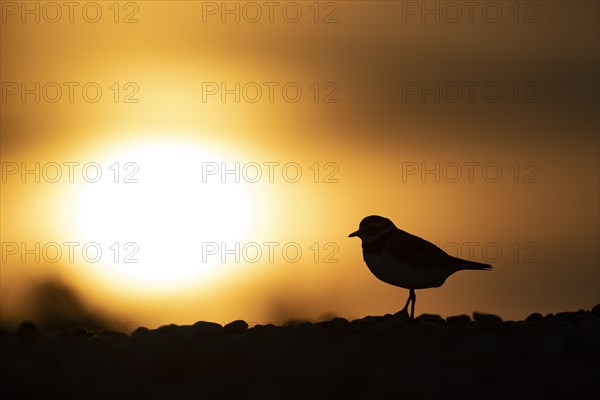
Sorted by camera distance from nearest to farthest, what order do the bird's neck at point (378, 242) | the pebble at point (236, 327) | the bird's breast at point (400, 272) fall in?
the pebble at point (236, 327) < the bird's breast at point (400, 272) < the bird's neck at point (378, 242)

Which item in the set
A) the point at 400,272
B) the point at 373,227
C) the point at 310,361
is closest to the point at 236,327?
the point at 310,361

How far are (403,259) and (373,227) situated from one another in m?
0.58

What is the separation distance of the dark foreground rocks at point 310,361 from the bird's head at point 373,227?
5.62 feet

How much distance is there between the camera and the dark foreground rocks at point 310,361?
6.81 meters

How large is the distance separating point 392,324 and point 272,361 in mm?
2034

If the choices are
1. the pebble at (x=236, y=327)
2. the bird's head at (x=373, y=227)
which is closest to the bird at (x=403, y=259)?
the bird's head at (x=373, y=227)

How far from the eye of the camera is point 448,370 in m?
7.33

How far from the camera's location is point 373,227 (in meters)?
10.9

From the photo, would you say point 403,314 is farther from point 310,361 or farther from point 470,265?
point 310,361

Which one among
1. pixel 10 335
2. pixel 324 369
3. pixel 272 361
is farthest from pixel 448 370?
pixel 10 335

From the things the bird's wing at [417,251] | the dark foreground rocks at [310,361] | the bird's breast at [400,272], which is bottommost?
the dark foreground rocks at [310,361]

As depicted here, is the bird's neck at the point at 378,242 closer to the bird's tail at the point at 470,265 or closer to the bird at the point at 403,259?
the bird at the point at 403,259

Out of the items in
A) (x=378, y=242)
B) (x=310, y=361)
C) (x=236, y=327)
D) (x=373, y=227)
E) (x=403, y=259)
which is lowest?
(x=310, y=361)

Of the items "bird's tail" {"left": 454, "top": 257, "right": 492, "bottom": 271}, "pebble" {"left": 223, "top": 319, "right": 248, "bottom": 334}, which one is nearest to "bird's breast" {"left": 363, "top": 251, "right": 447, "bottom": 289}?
"bird's tail" {"left": 454, "top": 257, "right": 492, "bottom": 271}
